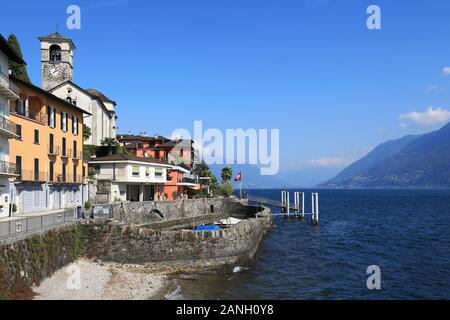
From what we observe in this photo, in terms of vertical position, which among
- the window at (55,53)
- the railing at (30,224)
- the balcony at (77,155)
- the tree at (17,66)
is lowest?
the railing at (30,224)

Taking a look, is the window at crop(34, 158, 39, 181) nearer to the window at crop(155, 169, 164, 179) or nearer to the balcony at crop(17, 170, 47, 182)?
the balcony at crop(17, 170, 47, 182)

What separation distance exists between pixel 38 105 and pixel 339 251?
37.4 meters

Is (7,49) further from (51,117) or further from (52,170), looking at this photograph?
(52,170)

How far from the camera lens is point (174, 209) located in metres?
63.2

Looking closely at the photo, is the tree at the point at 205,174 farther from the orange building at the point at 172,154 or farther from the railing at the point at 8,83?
the railing at the point at 8,83

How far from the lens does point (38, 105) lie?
42500 mm

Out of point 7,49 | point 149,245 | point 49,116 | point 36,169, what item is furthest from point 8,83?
point 149,245

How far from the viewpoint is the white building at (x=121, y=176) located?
57469 millimetres

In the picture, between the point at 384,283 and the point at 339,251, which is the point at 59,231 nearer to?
the point at 384,283

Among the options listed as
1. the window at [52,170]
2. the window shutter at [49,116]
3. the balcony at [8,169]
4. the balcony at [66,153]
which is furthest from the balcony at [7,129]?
the balcony at [66,153]

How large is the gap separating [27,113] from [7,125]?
574 cm

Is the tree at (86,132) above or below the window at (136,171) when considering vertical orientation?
above

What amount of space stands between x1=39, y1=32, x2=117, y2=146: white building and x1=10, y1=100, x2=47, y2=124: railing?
32371 mm

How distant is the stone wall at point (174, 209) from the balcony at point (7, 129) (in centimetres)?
1372
